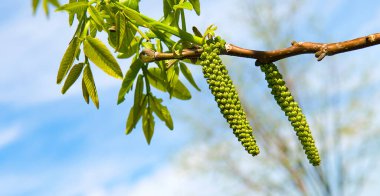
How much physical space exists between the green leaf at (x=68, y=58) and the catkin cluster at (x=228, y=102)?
0.24 metres

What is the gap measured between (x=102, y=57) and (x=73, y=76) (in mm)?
94

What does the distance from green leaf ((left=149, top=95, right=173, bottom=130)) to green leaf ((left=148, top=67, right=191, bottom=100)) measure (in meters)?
0.03

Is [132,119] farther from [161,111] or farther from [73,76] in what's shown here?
[73,76]

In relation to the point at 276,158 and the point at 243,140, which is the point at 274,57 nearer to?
the point at 243,140

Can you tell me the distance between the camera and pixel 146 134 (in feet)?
4.57

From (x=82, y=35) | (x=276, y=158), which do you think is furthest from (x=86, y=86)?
(x=276, y=158)

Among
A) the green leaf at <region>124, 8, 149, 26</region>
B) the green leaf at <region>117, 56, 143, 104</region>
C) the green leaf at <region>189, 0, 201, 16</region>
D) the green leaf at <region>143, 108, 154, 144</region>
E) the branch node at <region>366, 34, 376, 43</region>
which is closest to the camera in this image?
the branch node at <region>366, 34, 376, 43</region>

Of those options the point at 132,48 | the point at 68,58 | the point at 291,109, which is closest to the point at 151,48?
the point at 132,48

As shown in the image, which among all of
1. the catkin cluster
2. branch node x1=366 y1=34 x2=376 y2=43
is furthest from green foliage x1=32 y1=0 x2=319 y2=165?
branch node x1=366 y1=34 x2=376 y2=43

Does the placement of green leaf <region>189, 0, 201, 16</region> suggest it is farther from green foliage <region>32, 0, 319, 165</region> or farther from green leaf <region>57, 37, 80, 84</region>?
green leaf <region>57, 37, 80, 84</region>

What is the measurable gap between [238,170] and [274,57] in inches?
283

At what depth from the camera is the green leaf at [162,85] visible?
4.30 ft

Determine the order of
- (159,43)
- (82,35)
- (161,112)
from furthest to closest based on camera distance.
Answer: (161,112) < (159,43) < (82,35)

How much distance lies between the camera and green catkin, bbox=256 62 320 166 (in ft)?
3.24
